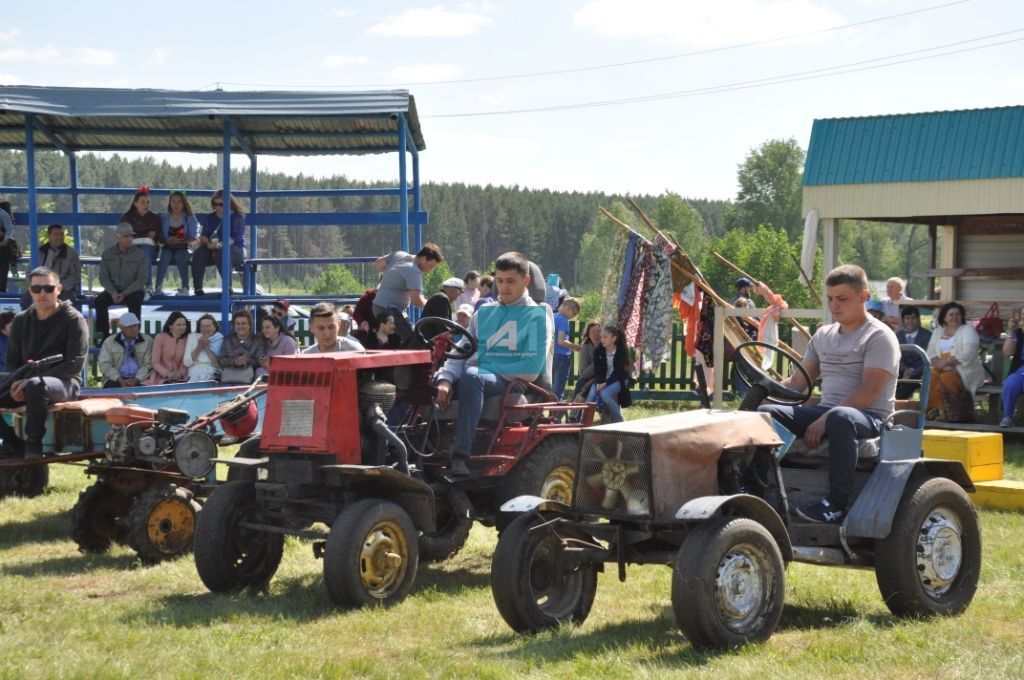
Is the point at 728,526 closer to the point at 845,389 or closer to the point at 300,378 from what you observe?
the point at 845,389

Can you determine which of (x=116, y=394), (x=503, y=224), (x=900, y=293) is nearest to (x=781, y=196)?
(x=503, y=224)

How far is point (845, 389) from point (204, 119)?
1156 cm

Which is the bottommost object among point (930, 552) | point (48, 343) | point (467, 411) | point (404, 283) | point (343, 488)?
point (930, 552)

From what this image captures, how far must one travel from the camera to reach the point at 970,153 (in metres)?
16.7

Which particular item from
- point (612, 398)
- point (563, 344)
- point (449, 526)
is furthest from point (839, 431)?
point (563, 344)

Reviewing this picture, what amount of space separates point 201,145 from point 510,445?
11201mm

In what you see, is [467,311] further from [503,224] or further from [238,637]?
[503,224]

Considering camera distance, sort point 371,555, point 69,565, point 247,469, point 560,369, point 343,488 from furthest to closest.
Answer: point 560,369 < point 69,565 < point 247,469 < point 343,488 < point 371,555

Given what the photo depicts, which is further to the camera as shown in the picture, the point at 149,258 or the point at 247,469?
the point at 149,258

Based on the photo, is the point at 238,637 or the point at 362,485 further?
the point at 362,485

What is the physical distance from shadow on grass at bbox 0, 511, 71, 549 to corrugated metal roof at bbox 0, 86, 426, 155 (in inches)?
243

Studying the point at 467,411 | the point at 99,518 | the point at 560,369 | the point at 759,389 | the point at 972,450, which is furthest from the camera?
the point at 560,369

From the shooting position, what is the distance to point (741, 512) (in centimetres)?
593

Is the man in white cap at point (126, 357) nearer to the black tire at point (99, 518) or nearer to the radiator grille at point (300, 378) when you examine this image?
the black tire at point (99, 518)
